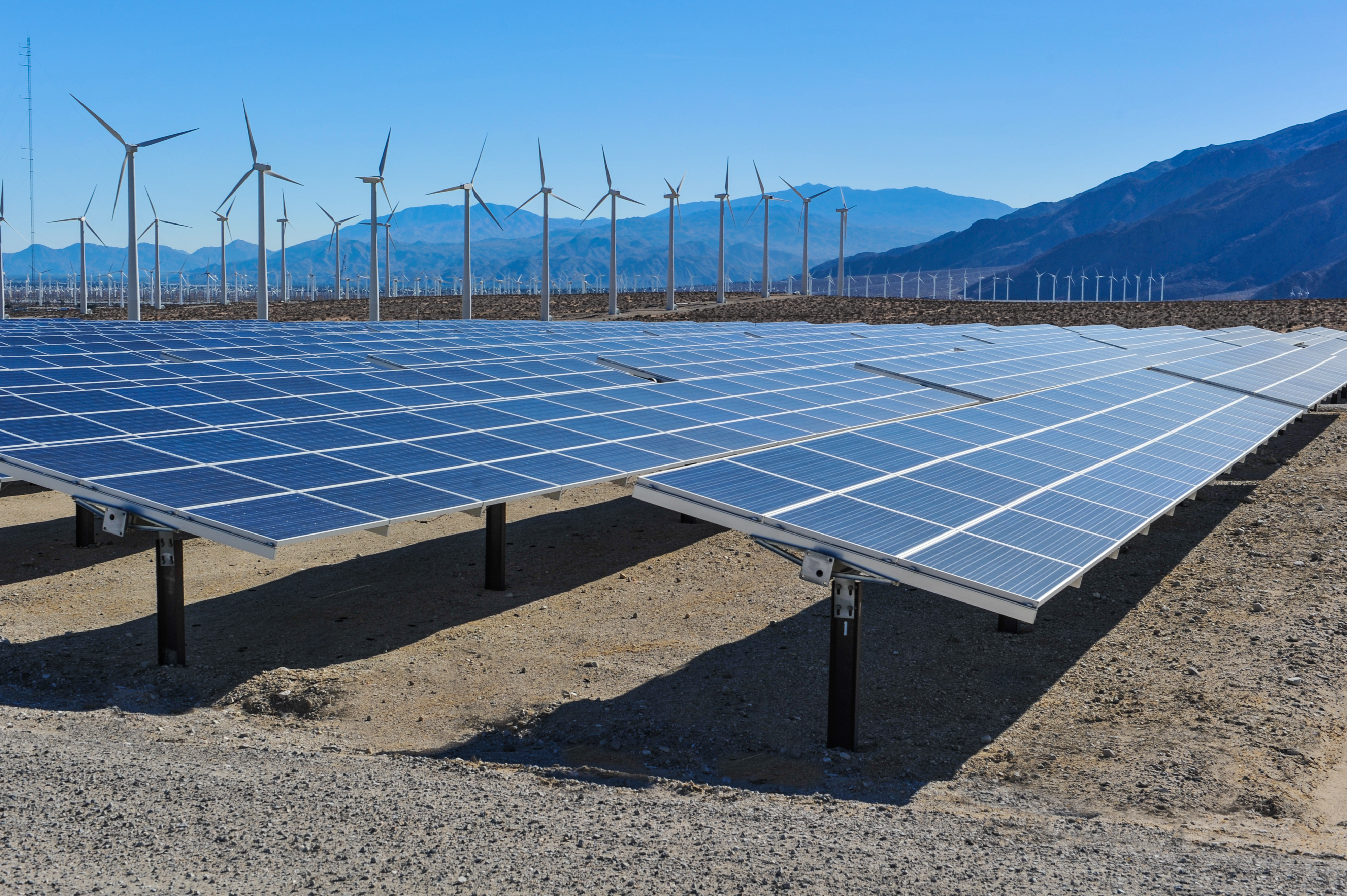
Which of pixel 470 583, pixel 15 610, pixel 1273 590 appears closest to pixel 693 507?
pixel 470 583

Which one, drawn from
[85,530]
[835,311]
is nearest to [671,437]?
[85,530]

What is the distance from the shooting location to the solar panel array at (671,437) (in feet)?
48.2

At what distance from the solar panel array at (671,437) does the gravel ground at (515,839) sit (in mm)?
2798

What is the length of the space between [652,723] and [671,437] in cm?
796

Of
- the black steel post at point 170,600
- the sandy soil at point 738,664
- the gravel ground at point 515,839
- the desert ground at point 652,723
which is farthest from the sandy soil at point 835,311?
the gravel ground at point 515,839

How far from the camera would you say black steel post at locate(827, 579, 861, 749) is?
45.5ft

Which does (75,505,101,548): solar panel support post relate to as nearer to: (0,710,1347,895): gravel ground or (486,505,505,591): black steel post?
(486,505,505,591): black steel post

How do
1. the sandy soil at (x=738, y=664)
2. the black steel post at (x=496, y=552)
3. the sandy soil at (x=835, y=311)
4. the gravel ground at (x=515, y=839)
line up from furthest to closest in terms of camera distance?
the sandy soil at (x=835, y=311) < the black steel post at (x=496, y=552) < the sandy soil at (x=738, y=664) < the gravel ground at (x=515, y=839)

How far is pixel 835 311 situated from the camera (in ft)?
425

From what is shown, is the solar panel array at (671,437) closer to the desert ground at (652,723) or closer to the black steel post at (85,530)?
the desert ground at (652,723)

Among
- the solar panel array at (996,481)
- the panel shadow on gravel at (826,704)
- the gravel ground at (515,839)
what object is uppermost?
the solar panel array at (996,481)

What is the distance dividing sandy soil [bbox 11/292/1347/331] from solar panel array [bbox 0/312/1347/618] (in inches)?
2715

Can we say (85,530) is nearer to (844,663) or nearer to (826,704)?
(826,704)

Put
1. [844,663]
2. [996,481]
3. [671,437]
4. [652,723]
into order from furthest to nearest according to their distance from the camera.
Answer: [671,437] → [996,481] → [652,723] → [844,663]
